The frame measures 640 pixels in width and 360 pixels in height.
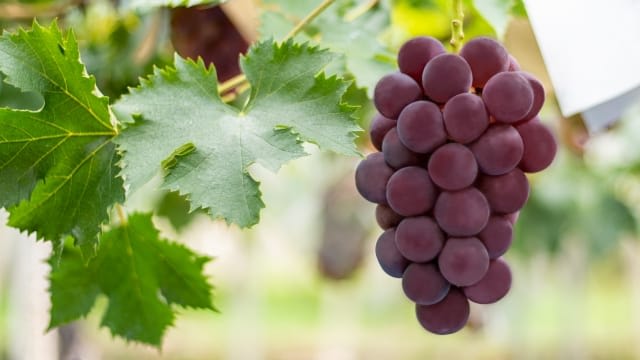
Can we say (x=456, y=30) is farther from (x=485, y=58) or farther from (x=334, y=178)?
(x=334, y=178)

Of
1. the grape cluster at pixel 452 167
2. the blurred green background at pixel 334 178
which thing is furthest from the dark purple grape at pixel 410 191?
the blurred green background at pixel 334 178

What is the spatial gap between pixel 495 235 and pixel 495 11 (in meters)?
0.20

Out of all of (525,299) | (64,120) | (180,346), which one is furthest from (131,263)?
(180,346)

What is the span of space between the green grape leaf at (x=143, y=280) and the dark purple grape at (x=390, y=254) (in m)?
0.16

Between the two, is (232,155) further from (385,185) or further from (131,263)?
(131,263)

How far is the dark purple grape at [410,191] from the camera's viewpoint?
413 mm

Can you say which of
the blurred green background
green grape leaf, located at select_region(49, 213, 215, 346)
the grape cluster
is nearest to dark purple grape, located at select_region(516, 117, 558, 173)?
the grape cluster

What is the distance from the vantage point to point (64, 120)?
445 mm

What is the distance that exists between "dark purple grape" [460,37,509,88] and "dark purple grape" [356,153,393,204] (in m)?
0.07


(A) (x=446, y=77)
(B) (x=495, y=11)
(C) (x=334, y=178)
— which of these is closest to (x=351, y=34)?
(B) (x=495, y=11)

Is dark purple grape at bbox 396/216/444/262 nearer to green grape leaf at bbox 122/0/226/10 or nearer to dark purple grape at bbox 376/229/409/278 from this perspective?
dark purple grape at bbox 376/229/409/278

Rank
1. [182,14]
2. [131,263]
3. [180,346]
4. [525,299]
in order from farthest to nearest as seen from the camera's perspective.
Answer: [180,346]
[525,299]
[182,14]
[131,263]

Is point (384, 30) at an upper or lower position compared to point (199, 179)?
lower

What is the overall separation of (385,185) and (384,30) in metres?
0.22
